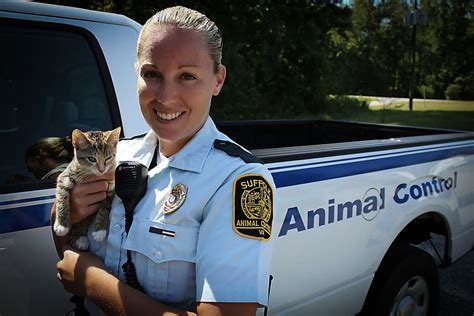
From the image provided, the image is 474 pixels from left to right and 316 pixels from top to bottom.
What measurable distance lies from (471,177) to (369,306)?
4.21 ft

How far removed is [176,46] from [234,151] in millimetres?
346

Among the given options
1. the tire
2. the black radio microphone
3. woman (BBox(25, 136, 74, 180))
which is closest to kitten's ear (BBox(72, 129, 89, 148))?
the black radio microphone

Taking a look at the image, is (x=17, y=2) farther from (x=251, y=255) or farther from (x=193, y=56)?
(x=251, y=255)

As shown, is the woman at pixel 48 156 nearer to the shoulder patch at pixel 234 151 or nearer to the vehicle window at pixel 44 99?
the vehicle window at pixel 44 99

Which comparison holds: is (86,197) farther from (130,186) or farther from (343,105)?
(343,105)

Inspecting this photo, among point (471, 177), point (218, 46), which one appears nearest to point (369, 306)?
point (471, 177)

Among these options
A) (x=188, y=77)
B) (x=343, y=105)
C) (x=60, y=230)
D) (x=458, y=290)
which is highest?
(x=188, y=77)

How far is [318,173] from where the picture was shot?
2.14 metres

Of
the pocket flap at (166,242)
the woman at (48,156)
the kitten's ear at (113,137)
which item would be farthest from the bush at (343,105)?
the pocket flap at (166,242)

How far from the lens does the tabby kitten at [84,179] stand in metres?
1.49

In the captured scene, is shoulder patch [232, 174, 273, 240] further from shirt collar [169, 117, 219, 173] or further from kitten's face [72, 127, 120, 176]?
kitten's face [72, 127, 120, 176]

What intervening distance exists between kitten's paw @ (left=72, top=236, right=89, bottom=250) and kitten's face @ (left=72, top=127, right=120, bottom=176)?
227 mm

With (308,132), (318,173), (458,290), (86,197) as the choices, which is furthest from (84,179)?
(458,290)

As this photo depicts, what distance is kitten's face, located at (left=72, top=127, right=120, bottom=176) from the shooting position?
1534mm
